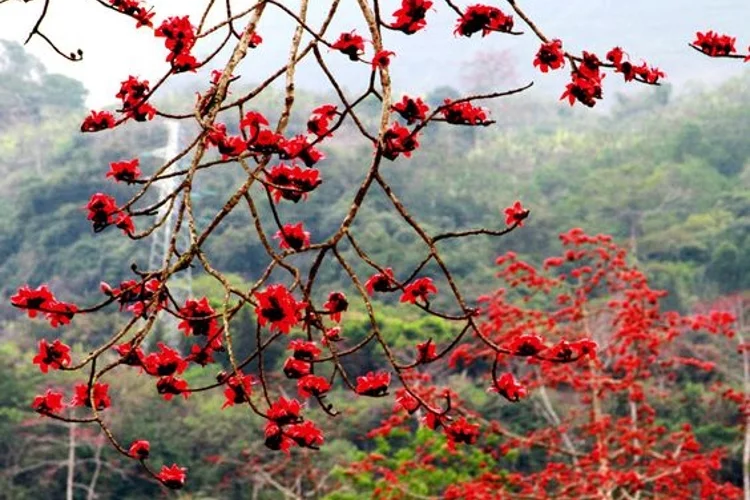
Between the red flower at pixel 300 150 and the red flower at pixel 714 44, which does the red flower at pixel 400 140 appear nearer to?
the red flower at pixel 300 150

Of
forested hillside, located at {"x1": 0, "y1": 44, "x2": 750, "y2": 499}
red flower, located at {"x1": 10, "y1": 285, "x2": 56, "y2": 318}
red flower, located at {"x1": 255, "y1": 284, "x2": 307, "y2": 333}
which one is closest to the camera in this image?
red flower, located at {"x1": 255, "y1": 284, "x2": 307, "y2": 333}

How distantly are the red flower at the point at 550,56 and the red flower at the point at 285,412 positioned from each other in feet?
1.44

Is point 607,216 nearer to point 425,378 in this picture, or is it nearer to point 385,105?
point 425,378

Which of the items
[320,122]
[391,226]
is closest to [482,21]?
[320,122]

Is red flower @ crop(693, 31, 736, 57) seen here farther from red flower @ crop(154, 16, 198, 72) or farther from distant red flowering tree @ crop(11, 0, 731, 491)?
red flower @ crop(154, 16, 198, 72)

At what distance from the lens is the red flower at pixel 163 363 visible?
1138 mm

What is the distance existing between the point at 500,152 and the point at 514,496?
79.0 ft

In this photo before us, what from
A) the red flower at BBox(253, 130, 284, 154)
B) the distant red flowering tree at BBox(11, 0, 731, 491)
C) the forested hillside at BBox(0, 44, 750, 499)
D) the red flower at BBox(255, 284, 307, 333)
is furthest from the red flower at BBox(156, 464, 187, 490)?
the forested hillside at BBox(0, 44, 750, 499)

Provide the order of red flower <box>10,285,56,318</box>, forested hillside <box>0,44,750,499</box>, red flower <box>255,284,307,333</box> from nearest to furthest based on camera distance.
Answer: red flower <box>255,284,307,333</box>
red flower <box>10,285,56,318</box>
forested hillside <box>0,44,750,499</box>

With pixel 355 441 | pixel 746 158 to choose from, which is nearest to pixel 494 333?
pixel 355 441

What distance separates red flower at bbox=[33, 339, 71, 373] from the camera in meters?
1.15

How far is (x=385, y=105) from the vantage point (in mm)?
1062

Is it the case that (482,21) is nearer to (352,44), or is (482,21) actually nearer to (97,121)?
(352,44)

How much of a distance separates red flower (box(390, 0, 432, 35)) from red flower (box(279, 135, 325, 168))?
0.18 meters
